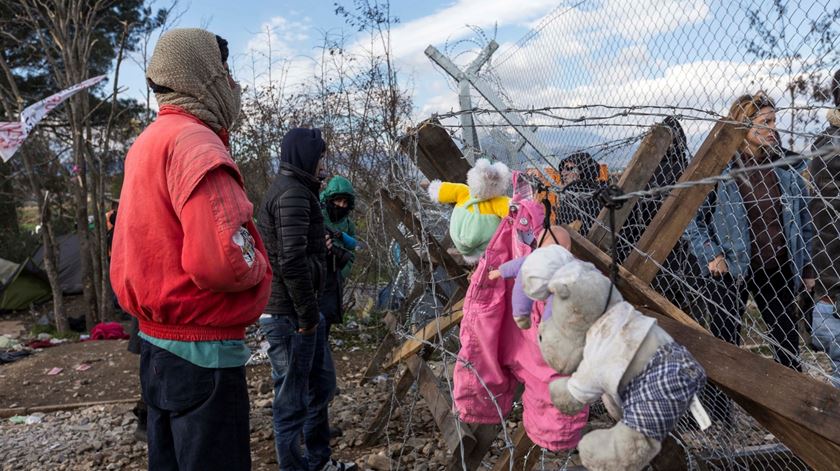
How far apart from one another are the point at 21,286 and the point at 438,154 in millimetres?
11956

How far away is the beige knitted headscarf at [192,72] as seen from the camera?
194cm

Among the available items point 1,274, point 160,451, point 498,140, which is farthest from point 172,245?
point 1,274

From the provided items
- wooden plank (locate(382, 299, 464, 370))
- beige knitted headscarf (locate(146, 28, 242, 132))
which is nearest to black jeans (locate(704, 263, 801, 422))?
wooden plank (locate(382, 299, 464, 370))

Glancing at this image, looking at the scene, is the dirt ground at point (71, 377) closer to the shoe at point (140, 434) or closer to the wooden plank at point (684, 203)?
the shoe at point (140, 434)

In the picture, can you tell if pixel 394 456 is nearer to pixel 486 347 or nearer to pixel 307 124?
pixel 486 347

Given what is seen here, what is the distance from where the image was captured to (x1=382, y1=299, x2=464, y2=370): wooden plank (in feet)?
10.4

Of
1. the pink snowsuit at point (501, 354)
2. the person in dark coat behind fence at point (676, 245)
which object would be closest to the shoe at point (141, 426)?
the pink snowsuit at point (501, 354)

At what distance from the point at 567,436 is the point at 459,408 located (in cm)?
42

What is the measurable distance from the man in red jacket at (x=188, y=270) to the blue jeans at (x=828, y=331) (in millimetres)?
2403

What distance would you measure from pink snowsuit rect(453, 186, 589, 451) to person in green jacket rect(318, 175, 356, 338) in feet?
5.88

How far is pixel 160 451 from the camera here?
197 cm

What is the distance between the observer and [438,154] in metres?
2.77

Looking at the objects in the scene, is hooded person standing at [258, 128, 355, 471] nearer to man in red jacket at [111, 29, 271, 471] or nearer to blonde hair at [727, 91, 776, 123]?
man in red jacket at [111, 29, 271, 471]

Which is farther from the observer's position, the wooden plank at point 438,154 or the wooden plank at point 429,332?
the wooden plank at point 429,332
